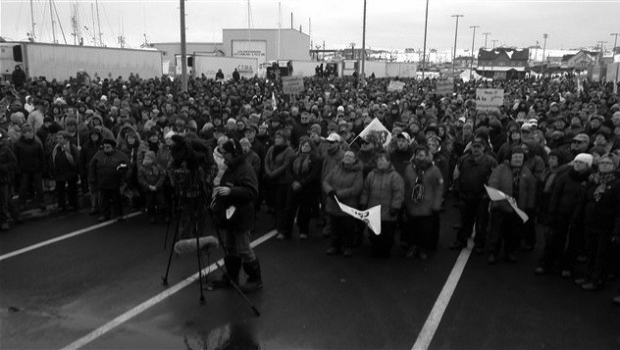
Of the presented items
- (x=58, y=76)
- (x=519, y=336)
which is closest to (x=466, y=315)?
(x=519, y=336)

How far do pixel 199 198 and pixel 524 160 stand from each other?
466 centimetres

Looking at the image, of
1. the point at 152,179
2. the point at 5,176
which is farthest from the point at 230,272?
the point at 5,176

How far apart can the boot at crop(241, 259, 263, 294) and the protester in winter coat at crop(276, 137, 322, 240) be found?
Answer: 2129 millimetres

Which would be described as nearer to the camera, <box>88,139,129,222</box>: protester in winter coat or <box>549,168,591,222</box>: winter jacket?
<box>549,168,591,222</box>: winter jacket

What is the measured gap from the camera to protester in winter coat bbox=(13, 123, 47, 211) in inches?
385

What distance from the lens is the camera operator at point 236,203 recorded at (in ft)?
19.7

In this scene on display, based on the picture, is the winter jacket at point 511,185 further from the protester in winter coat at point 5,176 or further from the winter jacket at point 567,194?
the protester in winter coat at point 5,176

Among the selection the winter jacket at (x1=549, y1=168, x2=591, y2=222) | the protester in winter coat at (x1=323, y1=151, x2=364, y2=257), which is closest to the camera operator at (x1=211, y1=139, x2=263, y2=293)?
the protester in winter coat at (x1=323, y1=151, x2=364, y2=257)

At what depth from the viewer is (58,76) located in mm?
25375

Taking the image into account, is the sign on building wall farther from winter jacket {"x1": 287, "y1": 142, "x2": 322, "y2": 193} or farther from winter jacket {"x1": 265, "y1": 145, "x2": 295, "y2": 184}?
winter jacket {"x1": 287, "y1": 142, "x2": 322, "y2": 193}

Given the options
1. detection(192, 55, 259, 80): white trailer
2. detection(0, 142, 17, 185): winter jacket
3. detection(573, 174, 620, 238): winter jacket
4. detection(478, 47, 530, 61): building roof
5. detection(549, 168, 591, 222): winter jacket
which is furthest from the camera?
detection(478, 47, 530, 61): building roof

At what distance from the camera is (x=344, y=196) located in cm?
773

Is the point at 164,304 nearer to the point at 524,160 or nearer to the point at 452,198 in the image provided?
the point at 524,160

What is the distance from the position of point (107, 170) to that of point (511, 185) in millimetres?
6625
